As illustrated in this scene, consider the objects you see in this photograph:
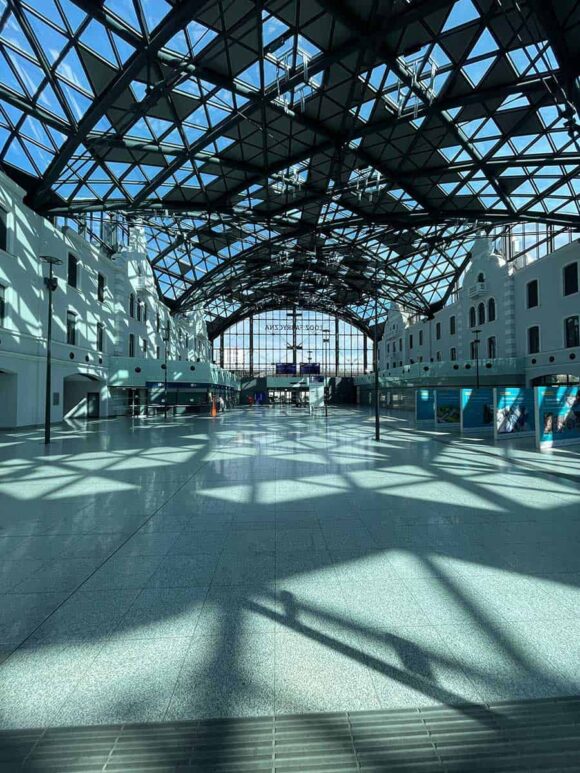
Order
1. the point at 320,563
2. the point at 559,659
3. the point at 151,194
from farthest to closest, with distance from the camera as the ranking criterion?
the point at 151,194 < the point at 320,563 < the point at 559,659

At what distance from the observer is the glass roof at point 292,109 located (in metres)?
13.2

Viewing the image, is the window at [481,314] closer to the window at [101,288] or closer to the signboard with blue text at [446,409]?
the signboard with blue text at [446,409]

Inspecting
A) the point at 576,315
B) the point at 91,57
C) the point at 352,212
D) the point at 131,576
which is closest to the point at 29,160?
the point at 91,57

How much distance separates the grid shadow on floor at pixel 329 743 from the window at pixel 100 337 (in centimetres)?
3122

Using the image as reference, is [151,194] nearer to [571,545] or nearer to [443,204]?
[443,204]

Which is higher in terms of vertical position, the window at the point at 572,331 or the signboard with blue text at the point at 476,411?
the window at the point at 572,331

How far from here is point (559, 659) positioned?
2963 mm

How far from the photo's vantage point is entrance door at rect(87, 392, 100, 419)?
1188 inches

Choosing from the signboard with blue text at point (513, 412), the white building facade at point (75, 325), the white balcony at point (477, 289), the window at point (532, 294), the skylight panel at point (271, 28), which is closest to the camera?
the skylight panel at point (271, 28)

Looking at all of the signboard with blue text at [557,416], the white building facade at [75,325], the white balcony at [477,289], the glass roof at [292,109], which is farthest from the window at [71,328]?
the white balcony at [477,289]

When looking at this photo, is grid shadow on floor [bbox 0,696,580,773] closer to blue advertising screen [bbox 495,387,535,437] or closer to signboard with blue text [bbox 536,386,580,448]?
signboard with blue text [bbox 536,386,580,448]

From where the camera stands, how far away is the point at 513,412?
16922 mm

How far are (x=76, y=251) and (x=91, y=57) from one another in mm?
14294

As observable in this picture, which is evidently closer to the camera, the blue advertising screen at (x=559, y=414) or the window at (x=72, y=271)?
the blue advertising screen at (x=559, y=414)
